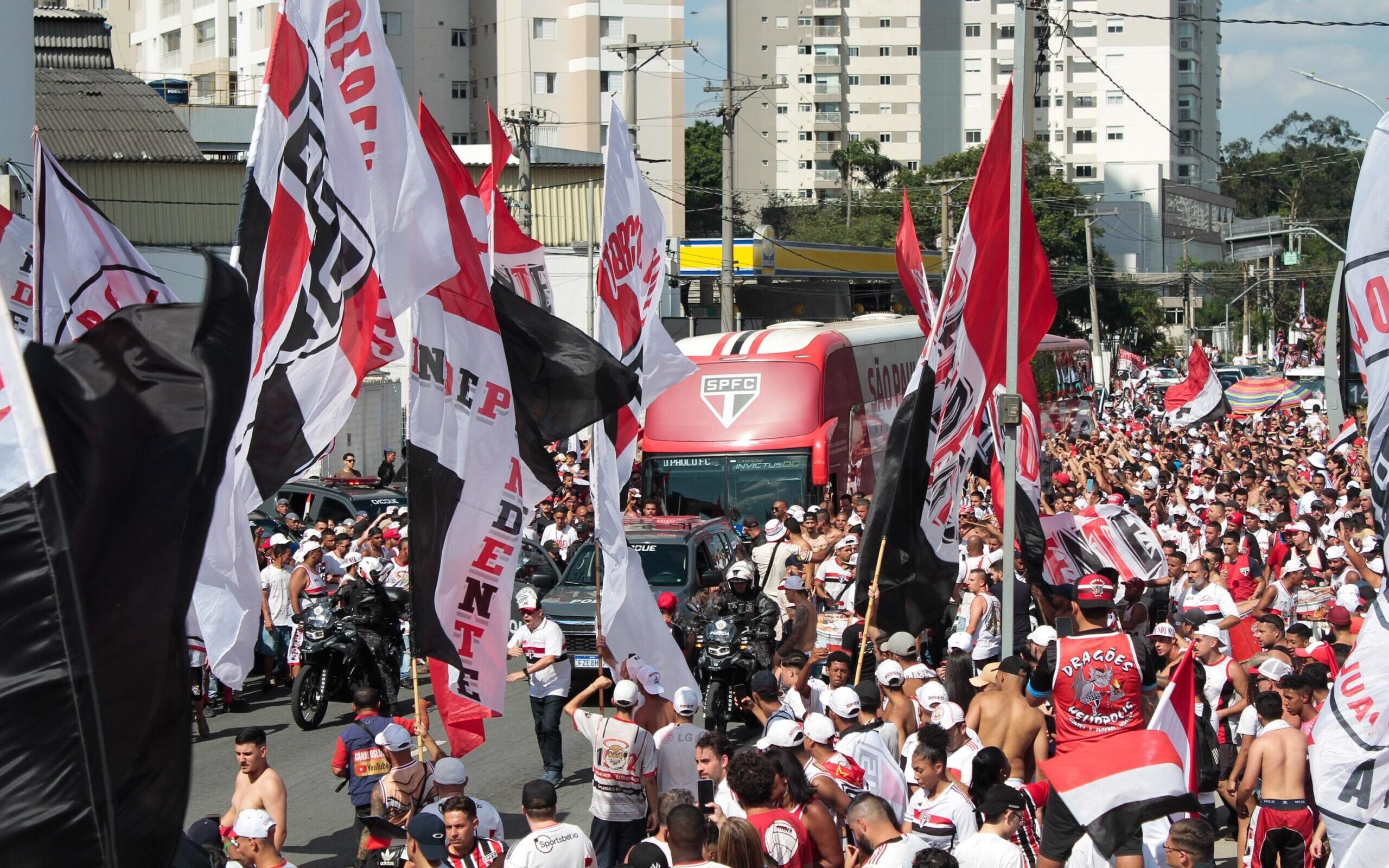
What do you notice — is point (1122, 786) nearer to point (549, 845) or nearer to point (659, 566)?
point (549, 845)

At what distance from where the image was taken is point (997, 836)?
644 cm

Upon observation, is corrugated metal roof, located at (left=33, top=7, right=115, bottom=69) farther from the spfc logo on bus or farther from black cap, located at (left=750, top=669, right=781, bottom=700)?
black cap, located at (left=750, top=669, right=781, bottom=700)

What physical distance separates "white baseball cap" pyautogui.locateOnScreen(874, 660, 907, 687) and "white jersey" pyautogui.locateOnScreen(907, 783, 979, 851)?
5.71 ft

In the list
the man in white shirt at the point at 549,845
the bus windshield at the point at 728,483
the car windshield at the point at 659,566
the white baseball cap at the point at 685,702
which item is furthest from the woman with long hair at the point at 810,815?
the bus windshield at the point at 728,483

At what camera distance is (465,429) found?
7965 millimetres

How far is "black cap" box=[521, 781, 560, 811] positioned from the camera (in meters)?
7.04

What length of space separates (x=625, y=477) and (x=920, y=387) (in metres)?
2.13

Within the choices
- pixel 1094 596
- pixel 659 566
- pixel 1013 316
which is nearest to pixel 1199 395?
pixel 659 566

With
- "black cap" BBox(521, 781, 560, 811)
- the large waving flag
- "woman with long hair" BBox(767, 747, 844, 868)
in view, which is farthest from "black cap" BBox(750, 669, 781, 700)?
"black cap" BBox(521, 781, 560, 811)

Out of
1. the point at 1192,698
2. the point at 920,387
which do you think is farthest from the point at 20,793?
the point at 920,387

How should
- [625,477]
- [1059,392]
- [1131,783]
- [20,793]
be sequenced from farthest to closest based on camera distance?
[1059,392], [625,477], [1131,783], [20,793]

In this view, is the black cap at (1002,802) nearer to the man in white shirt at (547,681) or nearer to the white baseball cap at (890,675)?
the white baseball cap at (890,675)

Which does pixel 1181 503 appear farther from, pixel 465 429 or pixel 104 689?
pixel 104 689

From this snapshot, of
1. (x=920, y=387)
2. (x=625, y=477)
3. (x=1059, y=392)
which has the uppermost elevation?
(x=920, y=387)
